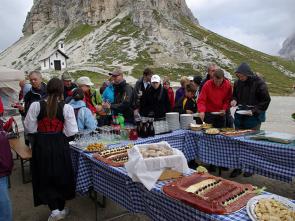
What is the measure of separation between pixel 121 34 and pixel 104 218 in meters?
73.0

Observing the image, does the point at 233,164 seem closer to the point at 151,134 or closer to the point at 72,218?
the point at 151,134

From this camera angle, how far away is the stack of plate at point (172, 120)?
5.73 metres

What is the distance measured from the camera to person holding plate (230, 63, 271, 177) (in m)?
5.81

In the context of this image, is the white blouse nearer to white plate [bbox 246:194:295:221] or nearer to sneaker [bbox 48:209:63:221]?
sneaker [bbox 48:209:63:221]

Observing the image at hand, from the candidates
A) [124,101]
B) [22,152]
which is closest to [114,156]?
[124,101]

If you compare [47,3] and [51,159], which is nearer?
[51,159]

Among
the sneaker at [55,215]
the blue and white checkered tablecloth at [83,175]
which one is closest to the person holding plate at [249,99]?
the blue and white checkered tablecloth at [83,175]

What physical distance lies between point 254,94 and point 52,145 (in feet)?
12.7

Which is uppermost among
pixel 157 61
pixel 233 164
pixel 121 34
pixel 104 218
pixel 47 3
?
pixel 47 3

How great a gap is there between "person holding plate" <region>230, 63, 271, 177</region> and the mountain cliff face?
4255 cm

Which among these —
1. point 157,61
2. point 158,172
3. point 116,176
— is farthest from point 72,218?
point 157,61

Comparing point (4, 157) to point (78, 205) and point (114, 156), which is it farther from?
point (78, 205)

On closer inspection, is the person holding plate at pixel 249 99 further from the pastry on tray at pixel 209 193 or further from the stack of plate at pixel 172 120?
the pastry on tray at pixel 209 193

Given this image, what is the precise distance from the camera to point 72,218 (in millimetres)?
4957
